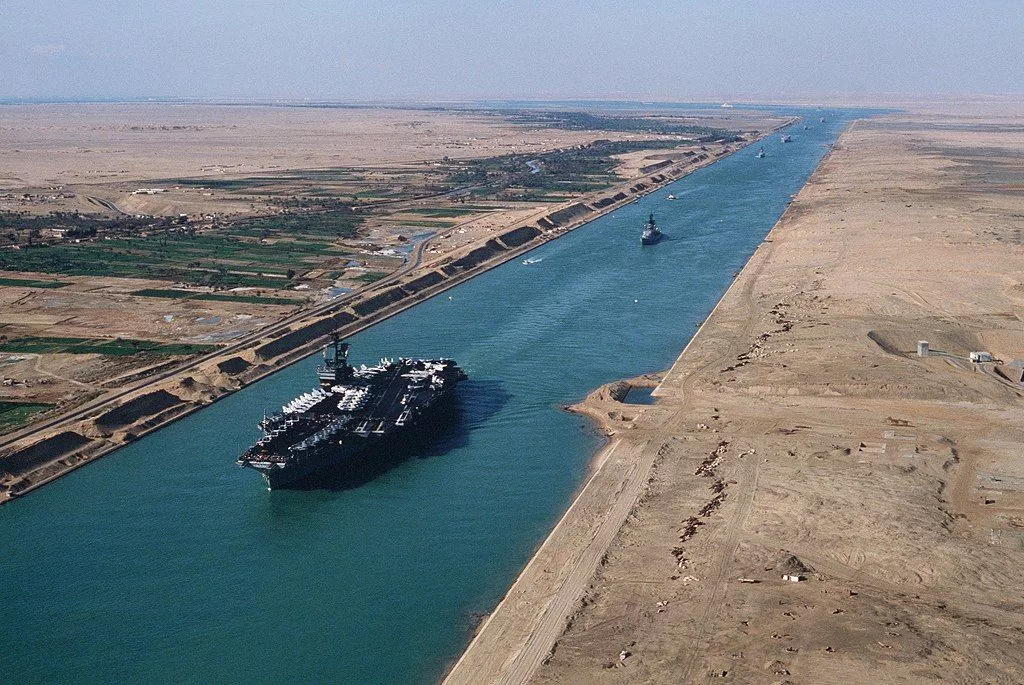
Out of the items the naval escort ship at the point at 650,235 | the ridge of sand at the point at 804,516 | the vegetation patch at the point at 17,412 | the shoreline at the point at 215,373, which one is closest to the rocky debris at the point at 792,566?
the ridge of sand at the point at 804,516

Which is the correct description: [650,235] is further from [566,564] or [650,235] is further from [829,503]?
[566,564]

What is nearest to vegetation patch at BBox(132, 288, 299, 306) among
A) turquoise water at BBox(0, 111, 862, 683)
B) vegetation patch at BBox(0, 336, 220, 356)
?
vegetation patch at BBox(0, 336, 220, 356)

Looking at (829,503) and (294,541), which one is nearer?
(829,503)

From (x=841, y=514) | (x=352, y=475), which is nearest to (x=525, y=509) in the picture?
(x=352, y=475)

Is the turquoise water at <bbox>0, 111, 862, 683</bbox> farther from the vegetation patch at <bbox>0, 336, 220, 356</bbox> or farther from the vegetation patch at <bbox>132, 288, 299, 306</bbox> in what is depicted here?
the vegetation patch at <bbox>132, 288, 299, 306</bbox>

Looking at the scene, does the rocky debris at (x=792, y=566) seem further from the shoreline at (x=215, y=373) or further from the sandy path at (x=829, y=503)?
the shoreline at (x=215, y=373)

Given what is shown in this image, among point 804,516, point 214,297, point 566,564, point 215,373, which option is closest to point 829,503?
point 804,516
